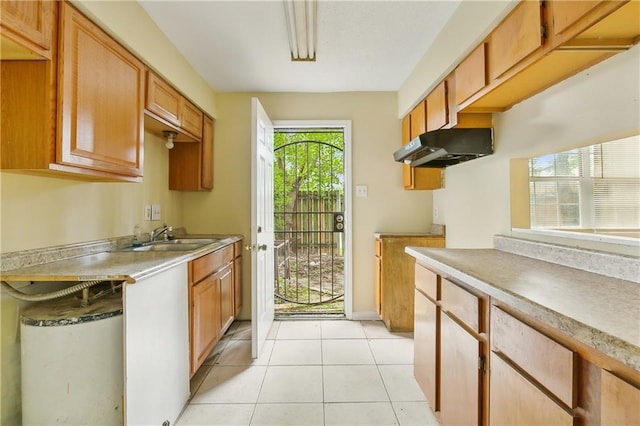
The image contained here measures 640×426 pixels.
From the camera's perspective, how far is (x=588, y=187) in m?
1.48

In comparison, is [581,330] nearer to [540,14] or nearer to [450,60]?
[540,14]

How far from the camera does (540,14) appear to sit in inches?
43.7

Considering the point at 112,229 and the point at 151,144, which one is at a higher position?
the point at 151,144

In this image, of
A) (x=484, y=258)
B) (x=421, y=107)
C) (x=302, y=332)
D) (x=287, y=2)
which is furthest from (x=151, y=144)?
(x=484, y=258)

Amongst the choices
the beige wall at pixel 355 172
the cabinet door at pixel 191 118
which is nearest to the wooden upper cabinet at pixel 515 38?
the beige wall at pixel 355 172

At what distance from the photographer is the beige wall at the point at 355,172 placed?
2945mm

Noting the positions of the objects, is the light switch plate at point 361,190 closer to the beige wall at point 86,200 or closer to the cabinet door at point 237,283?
the cabinet door at point 237,283

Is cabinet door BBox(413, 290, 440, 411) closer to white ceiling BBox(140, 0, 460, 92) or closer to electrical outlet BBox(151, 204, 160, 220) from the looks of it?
white ceiling BBox(140, 0, 460, 92)

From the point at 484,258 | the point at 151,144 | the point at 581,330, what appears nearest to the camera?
the point at 581,330

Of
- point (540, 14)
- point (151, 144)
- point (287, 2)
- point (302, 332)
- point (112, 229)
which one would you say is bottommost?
point (302, 332)

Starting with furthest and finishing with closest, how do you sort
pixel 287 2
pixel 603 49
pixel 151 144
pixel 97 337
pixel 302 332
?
pixel 302 332 < pixel 151 144 < pixel 287 2 < pixel 97 337 < pixel 603 49

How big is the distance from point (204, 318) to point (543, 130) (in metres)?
2.34

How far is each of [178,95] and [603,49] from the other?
253 centimetres

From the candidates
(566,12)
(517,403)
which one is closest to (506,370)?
(517,403)
